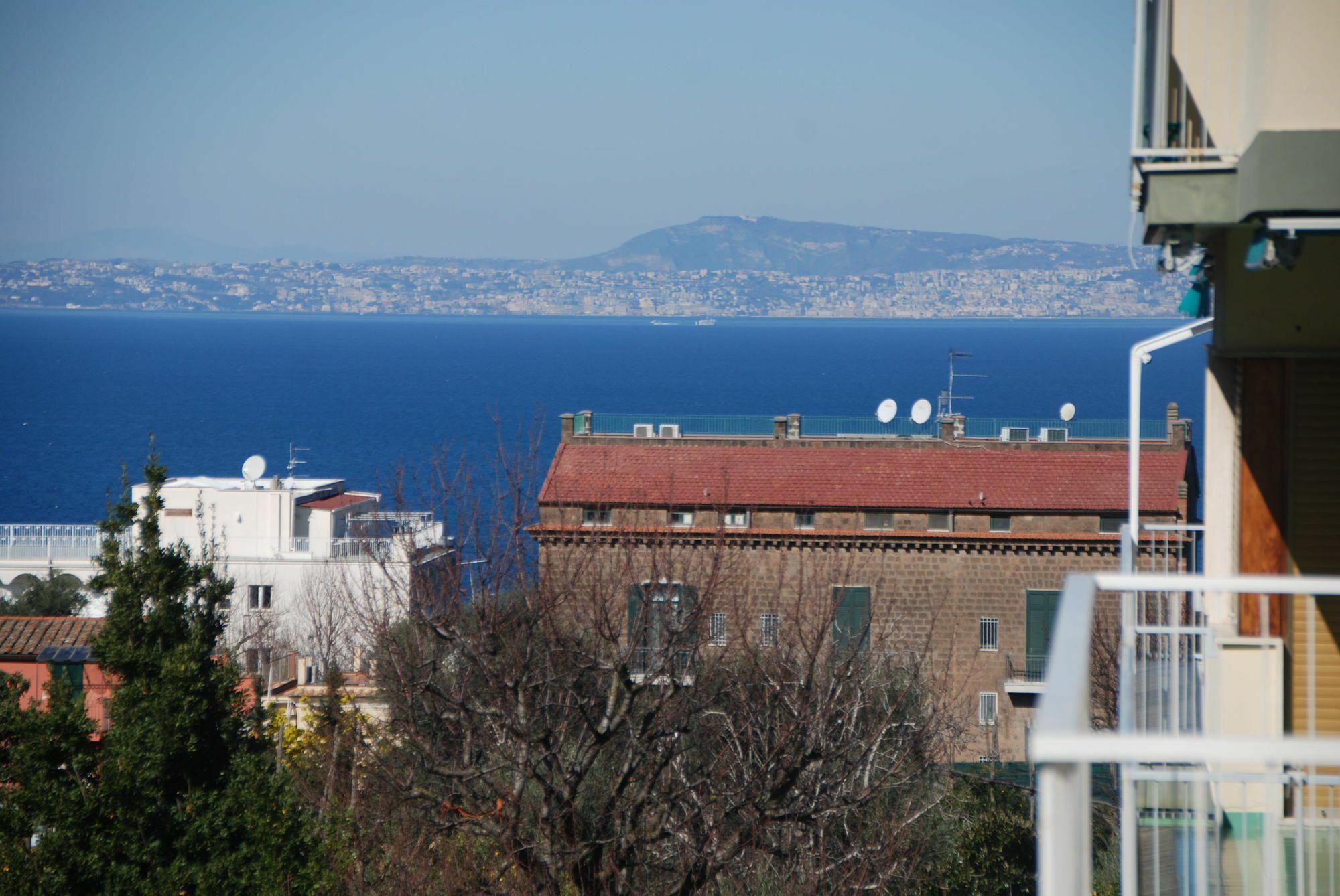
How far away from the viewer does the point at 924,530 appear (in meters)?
28.7

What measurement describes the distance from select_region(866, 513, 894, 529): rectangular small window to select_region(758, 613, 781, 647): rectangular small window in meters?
3.30

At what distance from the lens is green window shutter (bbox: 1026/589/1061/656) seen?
28.0m

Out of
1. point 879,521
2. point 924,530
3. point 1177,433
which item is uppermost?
point 1177,433

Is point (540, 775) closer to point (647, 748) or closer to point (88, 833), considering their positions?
point (647, 748)

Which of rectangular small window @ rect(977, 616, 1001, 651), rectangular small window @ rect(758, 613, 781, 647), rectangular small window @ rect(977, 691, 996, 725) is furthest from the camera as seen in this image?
rectangular small window @ rect(977, 691, 996, 725)

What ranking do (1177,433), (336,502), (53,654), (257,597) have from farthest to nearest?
(336,502) < (257,597) < (1177,433) < (53,654)

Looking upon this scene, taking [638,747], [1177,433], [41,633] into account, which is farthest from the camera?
[1177,433]

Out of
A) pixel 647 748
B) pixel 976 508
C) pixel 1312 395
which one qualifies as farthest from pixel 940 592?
pixel 1312 395

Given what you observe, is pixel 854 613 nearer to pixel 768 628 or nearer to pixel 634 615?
pixel 768 628

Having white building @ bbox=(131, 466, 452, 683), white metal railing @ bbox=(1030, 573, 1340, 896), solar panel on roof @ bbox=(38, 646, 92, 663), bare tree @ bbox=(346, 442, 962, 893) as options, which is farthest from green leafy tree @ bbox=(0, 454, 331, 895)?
white building @ bbox=(131, 466, 452, 683)

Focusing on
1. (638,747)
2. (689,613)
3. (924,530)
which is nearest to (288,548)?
(924,530)

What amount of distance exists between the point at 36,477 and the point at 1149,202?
81.1 m

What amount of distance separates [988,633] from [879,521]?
3.19 m

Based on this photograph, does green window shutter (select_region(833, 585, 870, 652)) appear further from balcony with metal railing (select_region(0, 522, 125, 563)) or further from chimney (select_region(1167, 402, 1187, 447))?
balcony with metal railing (select_region(0, 522, 125, 563))
